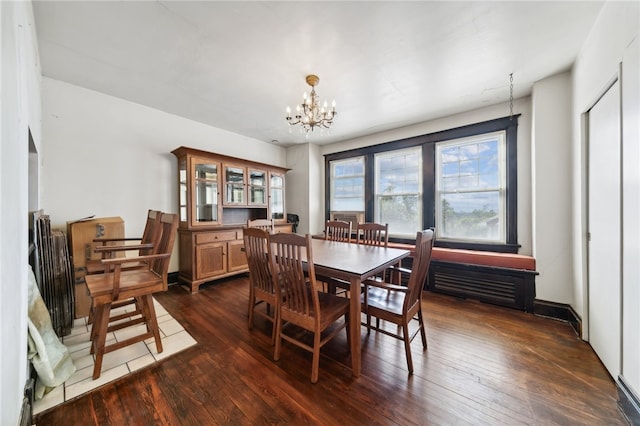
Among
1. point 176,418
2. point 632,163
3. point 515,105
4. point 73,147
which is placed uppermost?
point 515,105

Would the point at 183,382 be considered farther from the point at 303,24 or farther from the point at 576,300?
the point at 576,300

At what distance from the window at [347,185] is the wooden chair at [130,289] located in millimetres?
3443

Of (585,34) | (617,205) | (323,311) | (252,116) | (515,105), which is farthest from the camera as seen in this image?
(252,116)

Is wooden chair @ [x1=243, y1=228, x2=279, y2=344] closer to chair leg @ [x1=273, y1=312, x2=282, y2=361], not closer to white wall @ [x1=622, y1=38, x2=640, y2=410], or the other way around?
chair leg @ [x1=273, y1=312, x2=282, y2=361]

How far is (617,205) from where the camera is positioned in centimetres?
156

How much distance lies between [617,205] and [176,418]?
3133mm

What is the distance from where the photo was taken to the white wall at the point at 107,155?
2.63m

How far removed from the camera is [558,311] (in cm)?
246

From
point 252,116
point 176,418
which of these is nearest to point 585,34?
point 252,116

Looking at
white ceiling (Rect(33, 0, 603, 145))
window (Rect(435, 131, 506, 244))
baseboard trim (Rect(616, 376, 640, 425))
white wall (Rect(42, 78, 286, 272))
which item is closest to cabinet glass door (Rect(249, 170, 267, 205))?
white wall (Rect(42, 78, 286, 272))

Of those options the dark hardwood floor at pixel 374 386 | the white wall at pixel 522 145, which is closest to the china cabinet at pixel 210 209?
the dark hardwood floor at pixel 374 386

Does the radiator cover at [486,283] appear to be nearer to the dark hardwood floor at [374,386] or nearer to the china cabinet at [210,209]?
the dark hardwood floor at [374,386]

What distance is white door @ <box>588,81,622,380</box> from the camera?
1562mm

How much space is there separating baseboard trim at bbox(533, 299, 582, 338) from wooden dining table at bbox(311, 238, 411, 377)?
1.77 meters
